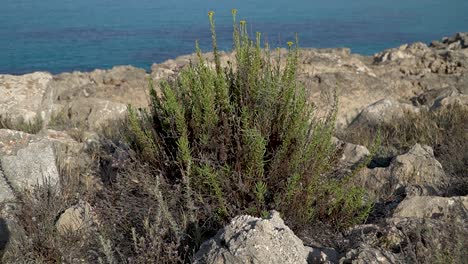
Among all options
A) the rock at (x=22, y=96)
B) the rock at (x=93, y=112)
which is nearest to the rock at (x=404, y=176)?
the rock at (x=93, y=112)

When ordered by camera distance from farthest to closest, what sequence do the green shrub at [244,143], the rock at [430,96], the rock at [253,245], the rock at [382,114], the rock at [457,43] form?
the rock at [457,43]
the rock at [430,96]
the rock at [382,114]
the green shrub at [244,143]
the rock at [253,245]

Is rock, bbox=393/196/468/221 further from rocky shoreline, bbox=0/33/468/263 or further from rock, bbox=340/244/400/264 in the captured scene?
rock, bbox=340/244/400/264

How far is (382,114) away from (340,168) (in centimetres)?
392

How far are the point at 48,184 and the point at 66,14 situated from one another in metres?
53.9

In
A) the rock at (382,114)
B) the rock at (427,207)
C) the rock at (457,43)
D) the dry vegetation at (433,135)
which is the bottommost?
the rock at (457,43)

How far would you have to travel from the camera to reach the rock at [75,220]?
390cm

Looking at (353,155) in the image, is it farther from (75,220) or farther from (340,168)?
(75,220)

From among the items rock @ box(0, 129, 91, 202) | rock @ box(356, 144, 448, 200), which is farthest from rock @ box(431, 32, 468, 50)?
rock @ box(0, 129, 91, 202)

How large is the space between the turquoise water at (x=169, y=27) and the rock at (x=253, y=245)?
2784 cm

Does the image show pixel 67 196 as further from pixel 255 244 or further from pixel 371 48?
pixel 371 48

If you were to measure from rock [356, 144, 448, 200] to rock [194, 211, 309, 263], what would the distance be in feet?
6.66

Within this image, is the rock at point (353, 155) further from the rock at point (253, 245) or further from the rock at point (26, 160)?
the rock at point (26, 160)

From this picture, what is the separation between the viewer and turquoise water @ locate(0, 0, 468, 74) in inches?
1367

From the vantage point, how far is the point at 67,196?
14.6 feet
